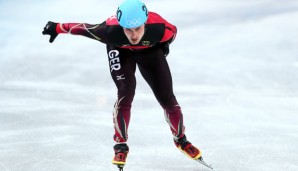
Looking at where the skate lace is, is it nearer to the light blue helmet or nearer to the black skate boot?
the black skate boot

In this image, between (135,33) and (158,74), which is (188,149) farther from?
(135,33)

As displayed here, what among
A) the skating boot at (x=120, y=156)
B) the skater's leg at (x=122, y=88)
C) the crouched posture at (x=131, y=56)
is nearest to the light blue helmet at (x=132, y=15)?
the crouched posture at (x=131, y=56)

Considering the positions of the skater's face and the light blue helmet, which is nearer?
the light blue helmet

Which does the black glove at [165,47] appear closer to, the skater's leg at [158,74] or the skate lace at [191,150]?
the skater's leg at [158,74]

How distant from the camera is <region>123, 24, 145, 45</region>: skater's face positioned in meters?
4.66

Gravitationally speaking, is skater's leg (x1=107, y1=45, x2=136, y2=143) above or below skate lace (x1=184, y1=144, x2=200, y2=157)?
above

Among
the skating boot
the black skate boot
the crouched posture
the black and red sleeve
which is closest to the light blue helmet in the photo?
the crouched posture

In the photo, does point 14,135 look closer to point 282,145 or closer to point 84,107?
point 84,107

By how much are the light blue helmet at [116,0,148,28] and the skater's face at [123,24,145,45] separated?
10cm

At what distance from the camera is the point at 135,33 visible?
4.68 meters

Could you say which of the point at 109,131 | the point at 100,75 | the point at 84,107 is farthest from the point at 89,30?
the point at 100,75

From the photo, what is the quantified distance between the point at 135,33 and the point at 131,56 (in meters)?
0.64

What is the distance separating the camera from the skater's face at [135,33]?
183 inches

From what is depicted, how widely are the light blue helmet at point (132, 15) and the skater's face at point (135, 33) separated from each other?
0.10 metres
